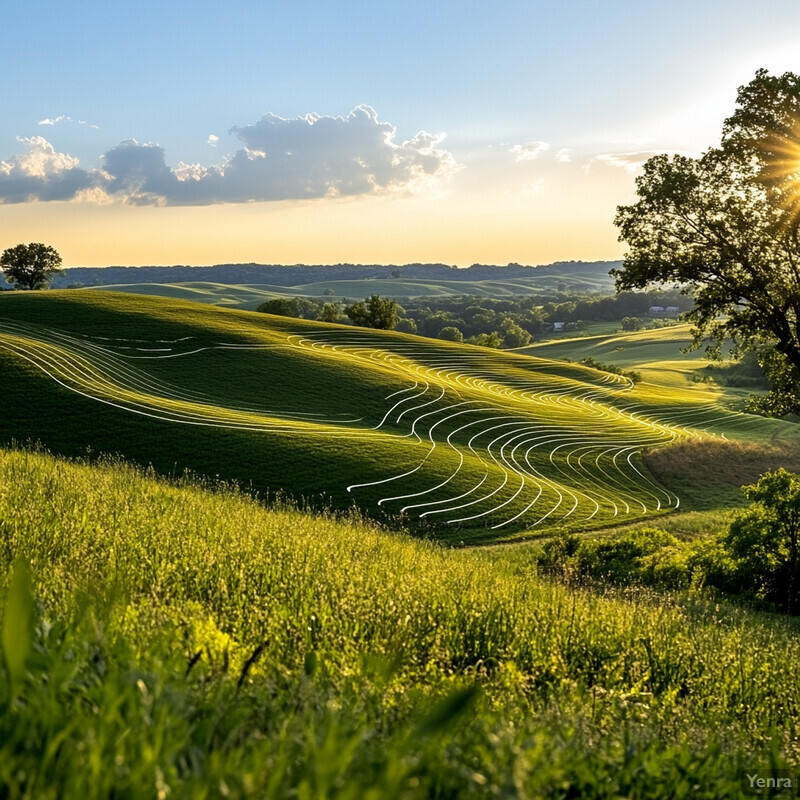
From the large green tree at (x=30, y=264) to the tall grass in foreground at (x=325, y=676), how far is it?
114092 millimetres

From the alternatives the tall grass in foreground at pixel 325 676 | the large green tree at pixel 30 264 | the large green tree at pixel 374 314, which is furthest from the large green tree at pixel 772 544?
the large green tree at pixel 30 264

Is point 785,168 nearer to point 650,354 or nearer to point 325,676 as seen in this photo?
point 325,676

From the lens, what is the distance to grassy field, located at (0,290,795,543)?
38375mm

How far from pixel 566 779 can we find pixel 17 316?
77.5 m

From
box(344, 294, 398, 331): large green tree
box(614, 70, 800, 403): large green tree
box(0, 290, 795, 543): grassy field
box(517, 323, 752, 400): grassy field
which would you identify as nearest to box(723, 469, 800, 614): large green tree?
box(614, 70, 800, 403): large green tree

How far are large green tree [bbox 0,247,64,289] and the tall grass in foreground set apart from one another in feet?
374

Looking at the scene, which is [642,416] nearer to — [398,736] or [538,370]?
[538,370]

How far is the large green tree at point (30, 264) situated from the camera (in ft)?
353

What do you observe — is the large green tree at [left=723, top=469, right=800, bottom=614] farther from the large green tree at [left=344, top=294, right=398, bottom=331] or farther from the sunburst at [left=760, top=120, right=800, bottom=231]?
the large green tree at [left=344, top=294, right=398, bottom=331]

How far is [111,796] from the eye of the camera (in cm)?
204

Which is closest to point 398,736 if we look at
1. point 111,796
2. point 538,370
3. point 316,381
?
point 111,796

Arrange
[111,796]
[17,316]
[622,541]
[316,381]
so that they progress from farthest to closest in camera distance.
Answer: [17,316] < [316,381] < [622,541] < [111,796]

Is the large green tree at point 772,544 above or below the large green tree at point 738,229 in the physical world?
below

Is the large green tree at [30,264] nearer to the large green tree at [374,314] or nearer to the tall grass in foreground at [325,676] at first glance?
the large green tree at [374,314]
